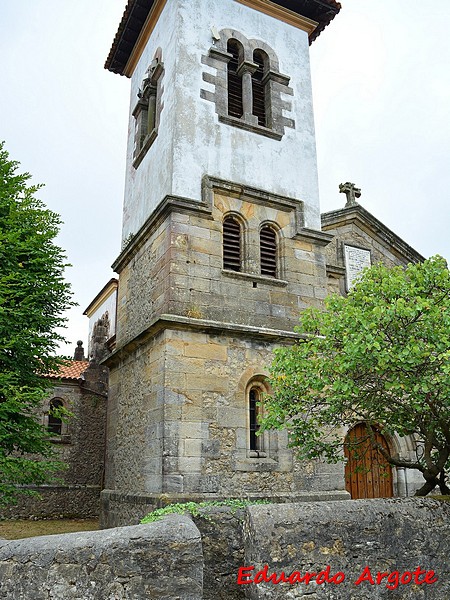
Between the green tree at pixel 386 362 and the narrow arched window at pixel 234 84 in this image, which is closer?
the green tree at pixel 386 362

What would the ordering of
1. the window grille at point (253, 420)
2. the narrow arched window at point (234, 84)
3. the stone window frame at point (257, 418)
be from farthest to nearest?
the narrow arched window at point (234, 84) → the window grille at point (253, 420) → the stone window frame at point (257, 418)

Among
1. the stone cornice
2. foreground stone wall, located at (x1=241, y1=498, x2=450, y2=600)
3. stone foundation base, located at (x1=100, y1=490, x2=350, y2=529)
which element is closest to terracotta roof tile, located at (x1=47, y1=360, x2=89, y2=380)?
stone foundation base, located at (x1=100, y1=490, x2=350, y2=529)

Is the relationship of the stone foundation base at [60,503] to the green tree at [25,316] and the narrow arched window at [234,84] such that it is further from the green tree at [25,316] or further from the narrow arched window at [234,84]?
the narrow arched window at [234,84]

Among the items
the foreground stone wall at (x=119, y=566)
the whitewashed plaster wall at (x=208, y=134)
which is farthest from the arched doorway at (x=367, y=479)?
the foreground stone wall at (x=119, y=566)

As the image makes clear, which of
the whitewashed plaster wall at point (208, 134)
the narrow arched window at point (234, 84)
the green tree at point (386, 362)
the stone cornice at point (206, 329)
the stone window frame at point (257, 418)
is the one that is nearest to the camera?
the green tree at point (386, 362)

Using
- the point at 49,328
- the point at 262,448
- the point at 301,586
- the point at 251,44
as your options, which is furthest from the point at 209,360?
the point at 251,44

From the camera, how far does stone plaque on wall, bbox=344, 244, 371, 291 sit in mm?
13292

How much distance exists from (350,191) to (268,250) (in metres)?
3.83

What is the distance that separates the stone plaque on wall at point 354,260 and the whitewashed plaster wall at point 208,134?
53.1 inches

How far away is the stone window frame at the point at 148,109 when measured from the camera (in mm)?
13273

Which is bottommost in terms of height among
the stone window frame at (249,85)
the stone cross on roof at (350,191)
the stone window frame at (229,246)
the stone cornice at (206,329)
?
the stone cornice at (206,329)

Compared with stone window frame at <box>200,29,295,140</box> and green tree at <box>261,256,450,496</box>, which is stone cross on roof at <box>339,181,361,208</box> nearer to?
stone window frame at <box>200,29,295,140</box>

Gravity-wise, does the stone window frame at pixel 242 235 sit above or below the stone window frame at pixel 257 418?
above

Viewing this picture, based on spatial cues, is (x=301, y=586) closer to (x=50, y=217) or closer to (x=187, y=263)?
(x=187, y=263)
